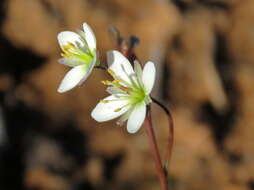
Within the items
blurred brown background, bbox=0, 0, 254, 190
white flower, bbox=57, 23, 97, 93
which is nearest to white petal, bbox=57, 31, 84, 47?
white flower, bbox=57, 23, 97, 93

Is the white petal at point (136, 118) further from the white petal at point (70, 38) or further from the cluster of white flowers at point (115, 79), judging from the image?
the white petal at point (70, 38)

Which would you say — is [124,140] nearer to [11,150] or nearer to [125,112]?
[11,150]

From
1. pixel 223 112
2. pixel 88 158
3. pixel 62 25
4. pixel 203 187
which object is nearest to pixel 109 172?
pixel 88 158

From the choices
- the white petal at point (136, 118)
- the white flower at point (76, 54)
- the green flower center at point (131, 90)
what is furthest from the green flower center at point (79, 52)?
the white petal at point (136, 118)

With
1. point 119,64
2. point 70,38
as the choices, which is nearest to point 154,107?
point 70,38

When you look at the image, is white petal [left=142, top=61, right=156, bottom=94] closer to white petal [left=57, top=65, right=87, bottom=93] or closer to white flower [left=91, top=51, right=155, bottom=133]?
white flower [left=91, top=51, right=155, bottom=133]
